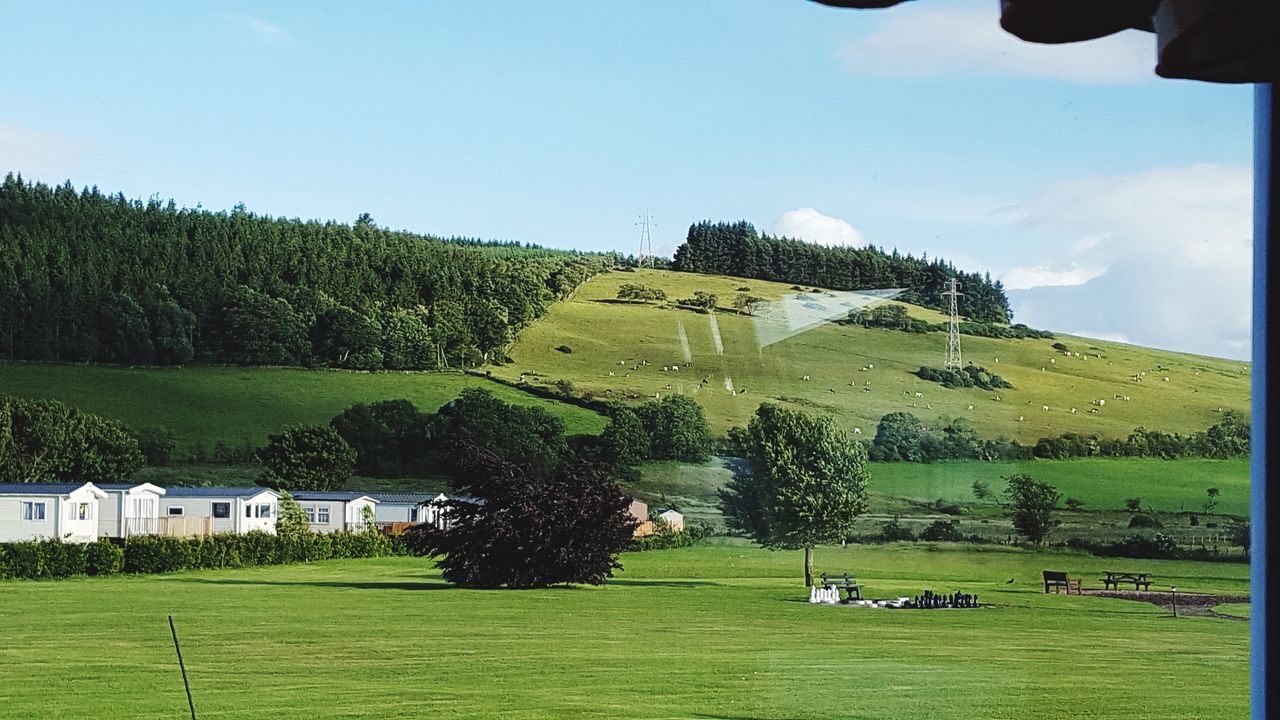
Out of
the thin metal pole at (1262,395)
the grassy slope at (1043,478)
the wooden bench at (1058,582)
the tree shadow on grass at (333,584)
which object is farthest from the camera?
the wooden bench at (1058,582)

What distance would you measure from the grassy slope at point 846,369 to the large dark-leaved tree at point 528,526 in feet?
18.3

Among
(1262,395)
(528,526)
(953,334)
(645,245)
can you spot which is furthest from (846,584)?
(1262,395)

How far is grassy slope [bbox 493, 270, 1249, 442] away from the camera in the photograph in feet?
51.0

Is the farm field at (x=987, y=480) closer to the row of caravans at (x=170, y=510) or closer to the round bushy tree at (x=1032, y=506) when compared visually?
Answer: the round bushy tree at (x=1032, y=506)

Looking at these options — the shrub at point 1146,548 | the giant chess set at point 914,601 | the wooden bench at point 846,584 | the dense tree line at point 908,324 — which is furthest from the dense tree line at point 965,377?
the giant chess set at point 914,601

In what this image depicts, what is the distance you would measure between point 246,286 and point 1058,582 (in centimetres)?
1131

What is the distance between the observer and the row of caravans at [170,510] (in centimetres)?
1412

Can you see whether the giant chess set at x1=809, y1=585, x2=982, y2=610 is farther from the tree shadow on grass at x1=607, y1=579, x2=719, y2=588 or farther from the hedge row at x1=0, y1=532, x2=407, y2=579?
the hedge row at x1=0, y1=532, x2=407, y2=579

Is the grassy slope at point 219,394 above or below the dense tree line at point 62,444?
above

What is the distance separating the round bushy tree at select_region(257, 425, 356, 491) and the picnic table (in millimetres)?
8854

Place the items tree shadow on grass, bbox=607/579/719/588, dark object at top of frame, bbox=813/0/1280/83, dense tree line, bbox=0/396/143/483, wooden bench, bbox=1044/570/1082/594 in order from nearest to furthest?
dark object at top of frame, bbox=813/0/1280/83 < tree shadow on grass, bbox=607/579/719/588 < wooden bench, bbox=1044/570/1082/594 < dense tree line, bbox=0/396/143/483

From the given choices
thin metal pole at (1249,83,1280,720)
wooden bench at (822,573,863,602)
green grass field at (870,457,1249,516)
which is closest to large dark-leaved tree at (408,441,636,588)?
wooden bench at (822,573,863,602)

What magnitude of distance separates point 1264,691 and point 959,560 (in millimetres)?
15445

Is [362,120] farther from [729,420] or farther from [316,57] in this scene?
[729,420]
